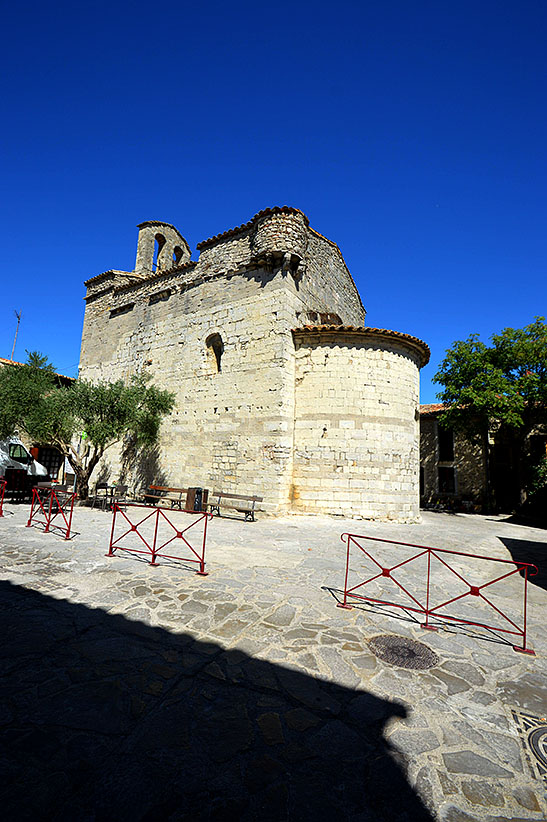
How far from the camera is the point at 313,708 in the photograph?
2834 millimetres

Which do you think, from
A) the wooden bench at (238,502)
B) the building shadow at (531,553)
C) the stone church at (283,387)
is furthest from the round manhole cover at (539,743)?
the stone church at (283,387)

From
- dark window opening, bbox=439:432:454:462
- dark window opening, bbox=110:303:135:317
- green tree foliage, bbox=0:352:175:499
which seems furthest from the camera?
dark window opening, bbox=439:432:454:462

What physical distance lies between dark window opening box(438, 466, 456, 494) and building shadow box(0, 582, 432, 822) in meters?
24.0

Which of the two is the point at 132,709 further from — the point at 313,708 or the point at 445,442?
the point at 445,442

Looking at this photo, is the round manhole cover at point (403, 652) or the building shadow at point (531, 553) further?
the building shadow at point (531, 553)

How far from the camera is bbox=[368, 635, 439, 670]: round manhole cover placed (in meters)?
3.58

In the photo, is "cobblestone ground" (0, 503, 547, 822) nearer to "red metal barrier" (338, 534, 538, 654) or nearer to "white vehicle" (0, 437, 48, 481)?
"red metal barrier" (338, 534, 538, 654)

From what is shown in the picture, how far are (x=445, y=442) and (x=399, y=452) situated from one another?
13773 mm

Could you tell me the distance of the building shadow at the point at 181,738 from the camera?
1988 millimetres

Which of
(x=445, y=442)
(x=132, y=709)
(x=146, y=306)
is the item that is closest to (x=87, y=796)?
(x=132, y=709)

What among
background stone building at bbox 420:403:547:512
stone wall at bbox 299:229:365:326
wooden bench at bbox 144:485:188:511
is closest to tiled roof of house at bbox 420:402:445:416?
background stone building at bbox 420:403:547:512

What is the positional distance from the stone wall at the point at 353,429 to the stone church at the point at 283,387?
36 mm

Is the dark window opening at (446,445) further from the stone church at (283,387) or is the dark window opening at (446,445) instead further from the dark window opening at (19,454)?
the dark window opening at (19,454)

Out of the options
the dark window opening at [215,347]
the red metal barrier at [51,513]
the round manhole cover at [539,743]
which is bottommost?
the round manhole cover at [539,743]
